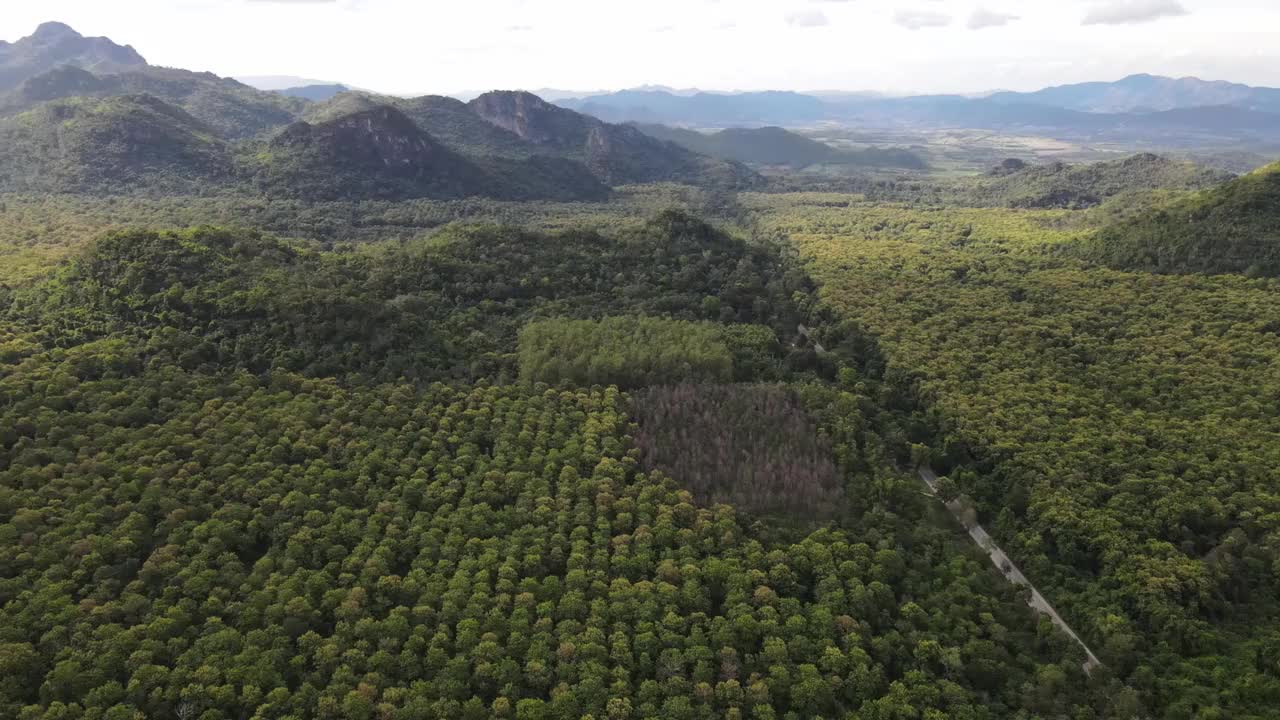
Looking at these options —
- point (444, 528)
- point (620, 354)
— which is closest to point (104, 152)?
point (620, 354)

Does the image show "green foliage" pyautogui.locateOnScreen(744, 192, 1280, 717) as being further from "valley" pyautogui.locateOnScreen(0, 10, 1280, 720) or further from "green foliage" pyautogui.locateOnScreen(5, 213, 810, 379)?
"green foliage" pyautogui.locateOnScreen(5, 213, 810, 379)

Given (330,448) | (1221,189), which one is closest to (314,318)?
(330,448)

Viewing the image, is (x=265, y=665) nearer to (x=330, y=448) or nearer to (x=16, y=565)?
(x=16, y=565)

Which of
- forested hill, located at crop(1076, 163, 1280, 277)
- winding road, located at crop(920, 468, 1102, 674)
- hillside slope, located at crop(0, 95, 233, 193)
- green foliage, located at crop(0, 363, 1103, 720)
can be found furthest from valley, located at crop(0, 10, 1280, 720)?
hillside slope, located at crop(0, 95, 233, 193)

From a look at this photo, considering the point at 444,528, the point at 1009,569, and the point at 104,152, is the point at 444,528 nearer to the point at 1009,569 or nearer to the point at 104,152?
the point at 1009,569

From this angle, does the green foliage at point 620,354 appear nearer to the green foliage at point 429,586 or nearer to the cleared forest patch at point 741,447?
the cleared forest patch at point 741,447

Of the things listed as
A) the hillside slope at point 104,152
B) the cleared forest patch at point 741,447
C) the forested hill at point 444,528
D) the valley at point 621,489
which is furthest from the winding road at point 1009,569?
the hillside slope at point 104,152
